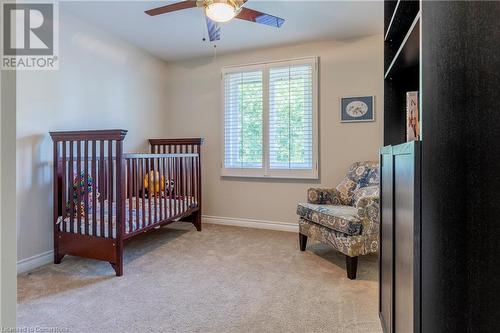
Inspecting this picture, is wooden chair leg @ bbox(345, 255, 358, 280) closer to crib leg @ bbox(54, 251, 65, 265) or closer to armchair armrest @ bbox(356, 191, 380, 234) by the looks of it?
armchair armrest @ bbox(356, 191, 380, 234)

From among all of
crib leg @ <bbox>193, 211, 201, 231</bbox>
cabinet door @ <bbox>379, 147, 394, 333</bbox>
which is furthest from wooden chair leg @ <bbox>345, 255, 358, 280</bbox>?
crib leg @ <bbox>193, 211, 201, 231</bbox>

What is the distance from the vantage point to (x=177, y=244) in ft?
10.2

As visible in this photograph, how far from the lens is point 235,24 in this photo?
3092 millimetres

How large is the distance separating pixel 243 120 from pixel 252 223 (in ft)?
4.49

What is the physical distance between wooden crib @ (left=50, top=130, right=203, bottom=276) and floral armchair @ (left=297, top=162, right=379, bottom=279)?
147cm

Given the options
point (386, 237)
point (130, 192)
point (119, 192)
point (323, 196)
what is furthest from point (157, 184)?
point (386, 237)

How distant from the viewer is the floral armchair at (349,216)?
2283 mm

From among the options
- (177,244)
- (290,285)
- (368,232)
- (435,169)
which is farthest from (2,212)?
(177,244)

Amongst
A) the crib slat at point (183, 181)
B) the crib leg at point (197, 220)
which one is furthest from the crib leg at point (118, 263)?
the crib leg at point (197, 220)

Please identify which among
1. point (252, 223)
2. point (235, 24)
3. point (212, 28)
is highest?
point (235, 24)

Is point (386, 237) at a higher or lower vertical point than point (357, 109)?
lower

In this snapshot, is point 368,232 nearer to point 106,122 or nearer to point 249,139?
point 249,139

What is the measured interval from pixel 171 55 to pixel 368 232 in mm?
3354

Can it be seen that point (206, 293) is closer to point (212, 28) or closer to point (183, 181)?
point (183, 181)
